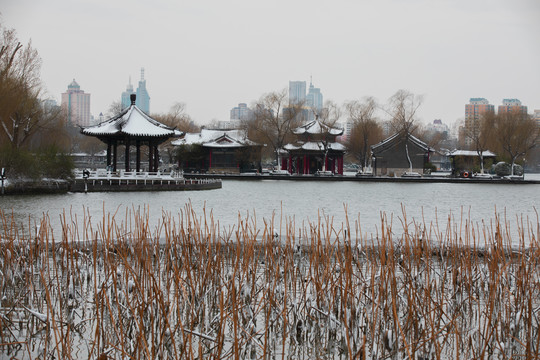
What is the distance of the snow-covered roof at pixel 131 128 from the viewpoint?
27.2 metres

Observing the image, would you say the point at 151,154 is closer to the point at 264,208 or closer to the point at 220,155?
the point at 264,208

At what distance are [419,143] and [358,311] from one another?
3987 cm

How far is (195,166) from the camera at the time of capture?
44.9m

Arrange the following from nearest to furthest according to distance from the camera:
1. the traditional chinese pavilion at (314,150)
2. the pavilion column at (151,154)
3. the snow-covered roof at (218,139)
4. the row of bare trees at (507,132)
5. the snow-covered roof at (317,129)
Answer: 1. the pavilion column at (151,154)
2. the row of bare trees at (507,132)
3. the traditional chinese pavilion at (314,150)
4. the snow-covered roof at (218,139)
5. the snow-covered roof at (317,129)

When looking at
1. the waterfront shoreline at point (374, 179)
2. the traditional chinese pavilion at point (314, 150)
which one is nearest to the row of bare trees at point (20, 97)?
the waterfront shoreline at point (374, 179)

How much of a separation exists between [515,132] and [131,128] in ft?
88.3

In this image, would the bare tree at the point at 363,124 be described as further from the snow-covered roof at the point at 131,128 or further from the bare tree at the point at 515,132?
the snow-covered roof at the point at 131,128

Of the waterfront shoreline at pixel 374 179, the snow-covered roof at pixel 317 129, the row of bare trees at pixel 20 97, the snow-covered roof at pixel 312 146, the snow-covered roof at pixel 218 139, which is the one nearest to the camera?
the row of bare trees at pixel 20 97

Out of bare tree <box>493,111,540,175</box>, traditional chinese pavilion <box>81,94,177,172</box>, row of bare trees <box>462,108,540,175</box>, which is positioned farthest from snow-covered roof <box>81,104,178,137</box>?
bare tree <box>493,111,540,175</box>

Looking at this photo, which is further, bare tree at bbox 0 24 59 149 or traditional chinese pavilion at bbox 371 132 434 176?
traditional chinese pavilion at bbox 371 132 434 176

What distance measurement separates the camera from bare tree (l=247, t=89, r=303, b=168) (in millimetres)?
46156

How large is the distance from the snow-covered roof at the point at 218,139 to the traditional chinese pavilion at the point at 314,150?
10.8ft

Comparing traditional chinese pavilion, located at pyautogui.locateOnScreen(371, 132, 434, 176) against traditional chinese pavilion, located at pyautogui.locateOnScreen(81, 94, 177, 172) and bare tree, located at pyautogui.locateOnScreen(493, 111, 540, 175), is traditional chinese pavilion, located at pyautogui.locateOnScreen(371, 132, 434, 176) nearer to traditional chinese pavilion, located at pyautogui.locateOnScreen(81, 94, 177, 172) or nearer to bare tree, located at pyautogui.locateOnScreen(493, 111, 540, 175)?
bare tree, located at pyautogui.locateOnScreen(493, 111, 540, 175)

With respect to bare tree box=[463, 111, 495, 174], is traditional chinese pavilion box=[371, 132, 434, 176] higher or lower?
lower
